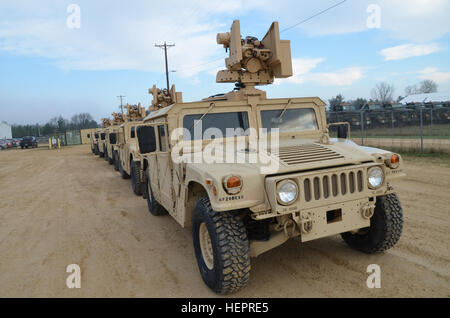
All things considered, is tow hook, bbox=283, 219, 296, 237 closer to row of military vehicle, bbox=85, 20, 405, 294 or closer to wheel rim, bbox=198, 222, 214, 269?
row of military vehicle, bbox=85, 20, 405, 294

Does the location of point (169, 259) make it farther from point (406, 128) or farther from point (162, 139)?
point (406, 128)

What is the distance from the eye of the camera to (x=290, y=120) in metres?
4.68

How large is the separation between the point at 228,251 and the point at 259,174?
763mm

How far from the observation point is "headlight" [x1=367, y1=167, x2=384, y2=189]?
333 cm

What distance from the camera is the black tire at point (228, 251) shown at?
311cm

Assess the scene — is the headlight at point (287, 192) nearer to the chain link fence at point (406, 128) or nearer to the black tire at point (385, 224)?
the black tire at point (385, 224)

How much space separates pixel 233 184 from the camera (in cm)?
296

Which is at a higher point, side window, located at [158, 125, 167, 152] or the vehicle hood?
side window, located at [158, 125, 167, 152]

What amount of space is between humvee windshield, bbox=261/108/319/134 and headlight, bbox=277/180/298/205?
1594mm

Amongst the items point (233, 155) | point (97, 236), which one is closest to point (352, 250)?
point (233, 155)

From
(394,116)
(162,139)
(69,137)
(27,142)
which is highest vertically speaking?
(69,137)

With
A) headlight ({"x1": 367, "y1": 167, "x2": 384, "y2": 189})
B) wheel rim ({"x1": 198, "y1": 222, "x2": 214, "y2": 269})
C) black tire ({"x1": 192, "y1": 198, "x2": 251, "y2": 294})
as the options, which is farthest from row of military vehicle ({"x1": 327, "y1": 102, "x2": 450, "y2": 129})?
black tire ({"x1": 192, "y1": 198, "x2": 251, "y2": 294})

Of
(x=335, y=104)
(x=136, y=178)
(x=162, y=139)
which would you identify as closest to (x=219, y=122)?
(x=162, y=139)

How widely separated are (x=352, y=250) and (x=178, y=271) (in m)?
2.15
